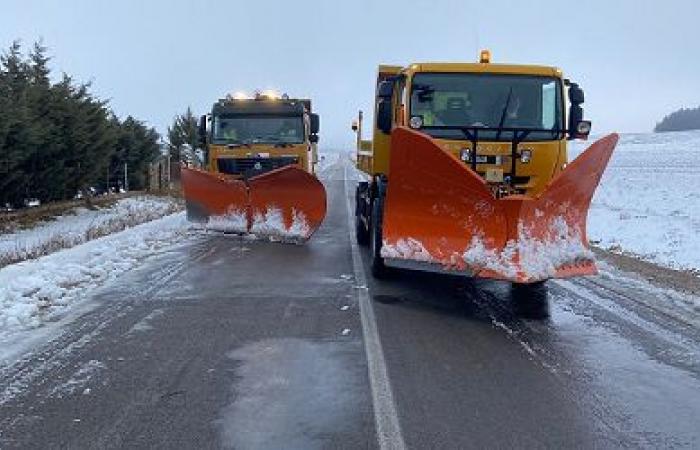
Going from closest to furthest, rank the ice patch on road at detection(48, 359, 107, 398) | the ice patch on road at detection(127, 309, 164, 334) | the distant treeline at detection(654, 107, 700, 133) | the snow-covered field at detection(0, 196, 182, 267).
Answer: the ice patch on road at detection(48, 359, 107, 398)
the ice patch on road at detection(127, 309, 164, 334)
the snow-covered field at detection(0, 196, 182, 267)
the distant treeline at detection(654, 107, 700, 133)

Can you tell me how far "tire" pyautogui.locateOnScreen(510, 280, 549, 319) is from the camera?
26.1 ft

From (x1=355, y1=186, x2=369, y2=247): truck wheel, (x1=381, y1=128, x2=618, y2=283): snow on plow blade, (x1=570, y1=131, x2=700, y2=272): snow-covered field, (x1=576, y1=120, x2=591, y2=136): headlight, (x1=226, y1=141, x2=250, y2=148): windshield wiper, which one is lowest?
(x1=570, y1=131, x2=700, y2=272): snow-covered field

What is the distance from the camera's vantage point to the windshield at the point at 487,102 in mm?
8836

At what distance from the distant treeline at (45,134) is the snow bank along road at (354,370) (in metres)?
9.59

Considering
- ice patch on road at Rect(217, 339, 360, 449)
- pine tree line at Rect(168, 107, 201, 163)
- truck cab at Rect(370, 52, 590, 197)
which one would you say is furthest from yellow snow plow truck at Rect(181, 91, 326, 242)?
pine tree line at Rect(168, 107, 201, 163)

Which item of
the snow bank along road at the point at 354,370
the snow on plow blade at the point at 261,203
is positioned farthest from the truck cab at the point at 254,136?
the snow bank along road at the point at 354,370

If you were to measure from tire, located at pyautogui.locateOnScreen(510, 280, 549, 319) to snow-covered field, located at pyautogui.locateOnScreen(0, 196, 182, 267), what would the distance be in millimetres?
7168

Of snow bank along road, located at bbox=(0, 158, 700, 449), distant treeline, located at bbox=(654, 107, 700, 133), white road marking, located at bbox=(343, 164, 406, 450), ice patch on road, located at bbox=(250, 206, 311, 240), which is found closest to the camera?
white road marking, located at bbox=(343, 164, 406, 450)

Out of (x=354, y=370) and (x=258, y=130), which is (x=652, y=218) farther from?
(x=354, y=370)

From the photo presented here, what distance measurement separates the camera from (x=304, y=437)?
175 inches

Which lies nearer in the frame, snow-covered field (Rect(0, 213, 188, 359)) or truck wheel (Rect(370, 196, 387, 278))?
snow-covered field (Rect(0, 213, 188, 359))

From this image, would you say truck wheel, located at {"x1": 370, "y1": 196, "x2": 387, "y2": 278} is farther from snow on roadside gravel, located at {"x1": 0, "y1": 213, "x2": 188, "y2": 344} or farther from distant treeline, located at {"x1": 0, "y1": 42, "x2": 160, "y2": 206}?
distant treeline, located at {"x1": 0, "y1": 42, "x2": 160, "y2": 206}

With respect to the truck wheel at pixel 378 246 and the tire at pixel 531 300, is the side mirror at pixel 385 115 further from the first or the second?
the tire at pixel 531 300

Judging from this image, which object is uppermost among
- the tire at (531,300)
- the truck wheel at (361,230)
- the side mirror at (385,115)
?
the side mirror at (385,115)
